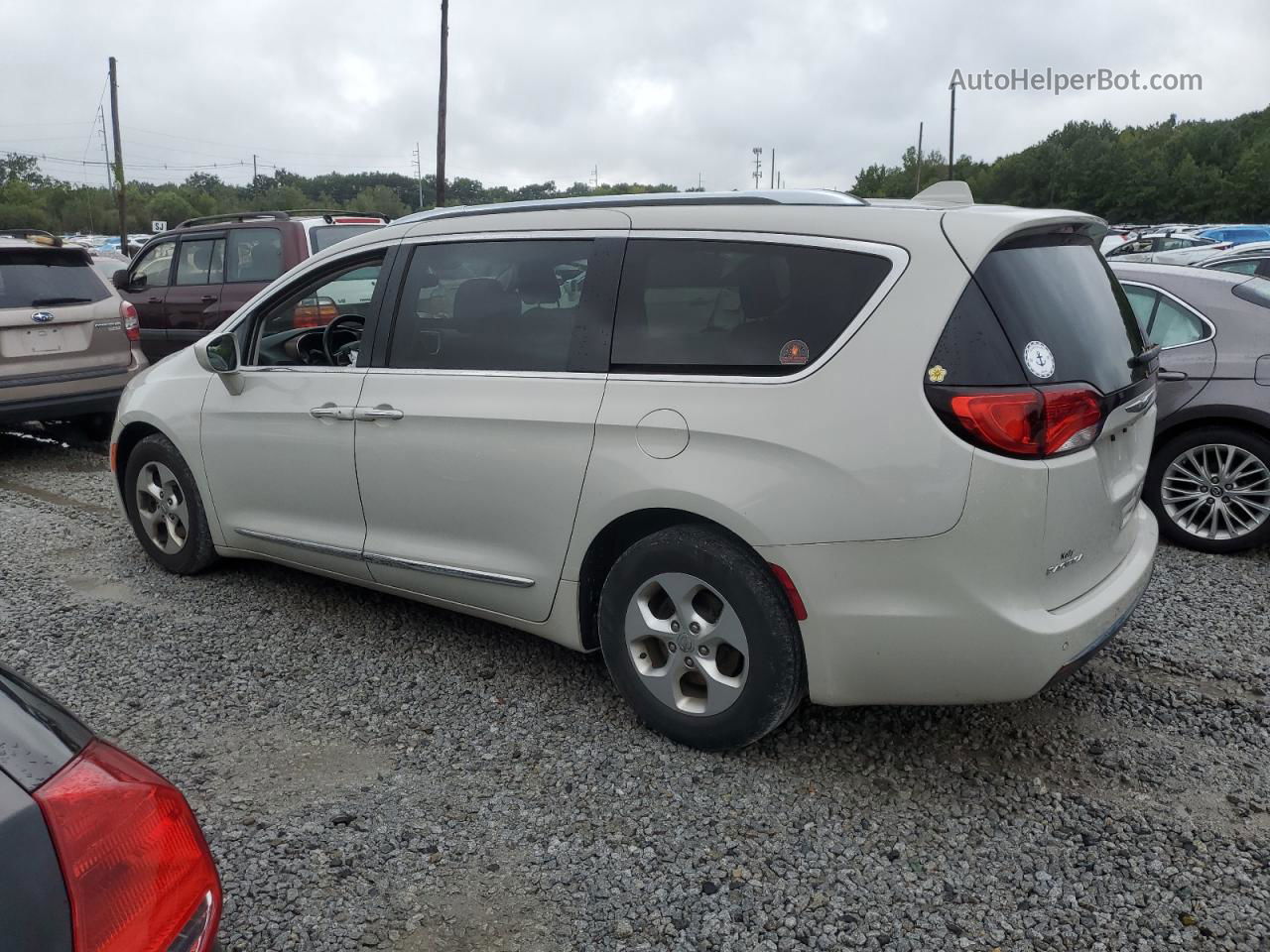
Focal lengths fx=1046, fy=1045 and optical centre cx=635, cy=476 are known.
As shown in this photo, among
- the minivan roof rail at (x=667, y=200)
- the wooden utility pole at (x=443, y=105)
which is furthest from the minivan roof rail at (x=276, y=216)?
the wooden utility pole at (x=443, y=105)

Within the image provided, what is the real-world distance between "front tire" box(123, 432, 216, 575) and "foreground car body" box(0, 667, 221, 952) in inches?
132

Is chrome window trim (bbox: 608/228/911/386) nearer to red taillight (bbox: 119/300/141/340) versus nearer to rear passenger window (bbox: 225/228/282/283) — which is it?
red taillight (bbox: 119/300/141/340)

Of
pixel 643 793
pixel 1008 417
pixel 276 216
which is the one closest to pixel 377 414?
pixel 643 793

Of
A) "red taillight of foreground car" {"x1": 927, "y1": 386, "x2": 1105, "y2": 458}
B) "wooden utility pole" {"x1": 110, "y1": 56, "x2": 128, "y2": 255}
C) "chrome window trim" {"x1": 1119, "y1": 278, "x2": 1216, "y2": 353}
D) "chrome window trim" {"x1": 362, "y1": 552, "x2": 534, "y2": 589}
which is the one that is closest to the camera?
"red taillight of foreground car" {"x1": 927, "y1": 386, "x2": 1105, "y2": 458}

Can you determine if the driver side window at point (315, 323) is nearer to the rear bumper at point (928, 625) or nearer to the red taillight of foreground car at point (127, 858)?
the rear bumper at point (928, 625)

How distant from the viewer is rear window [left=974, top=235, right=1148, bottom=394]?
2842 mm

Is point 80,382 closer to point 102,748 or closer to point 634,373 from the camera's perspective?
point 634,373

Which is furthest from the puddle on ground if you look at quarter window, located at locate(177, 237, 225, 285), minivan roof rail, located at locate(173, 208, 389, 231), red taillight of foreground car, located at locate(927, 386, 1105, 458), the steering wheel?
quarter window, located at locate(177, 237, 225, 285)

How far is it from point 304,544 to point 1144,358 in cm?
325

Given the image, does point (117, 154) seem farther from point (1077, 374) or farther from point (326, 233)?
point (1077, 374)

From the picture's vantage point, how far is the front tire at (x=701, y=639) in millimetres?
3055

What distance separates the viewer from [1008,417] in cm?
275

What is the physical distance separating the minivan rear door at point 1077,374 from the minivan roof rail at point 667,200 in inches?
22.9

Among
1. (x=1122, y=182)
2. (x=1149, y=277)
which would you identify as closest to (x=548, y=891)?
(x=1149, y=277)
